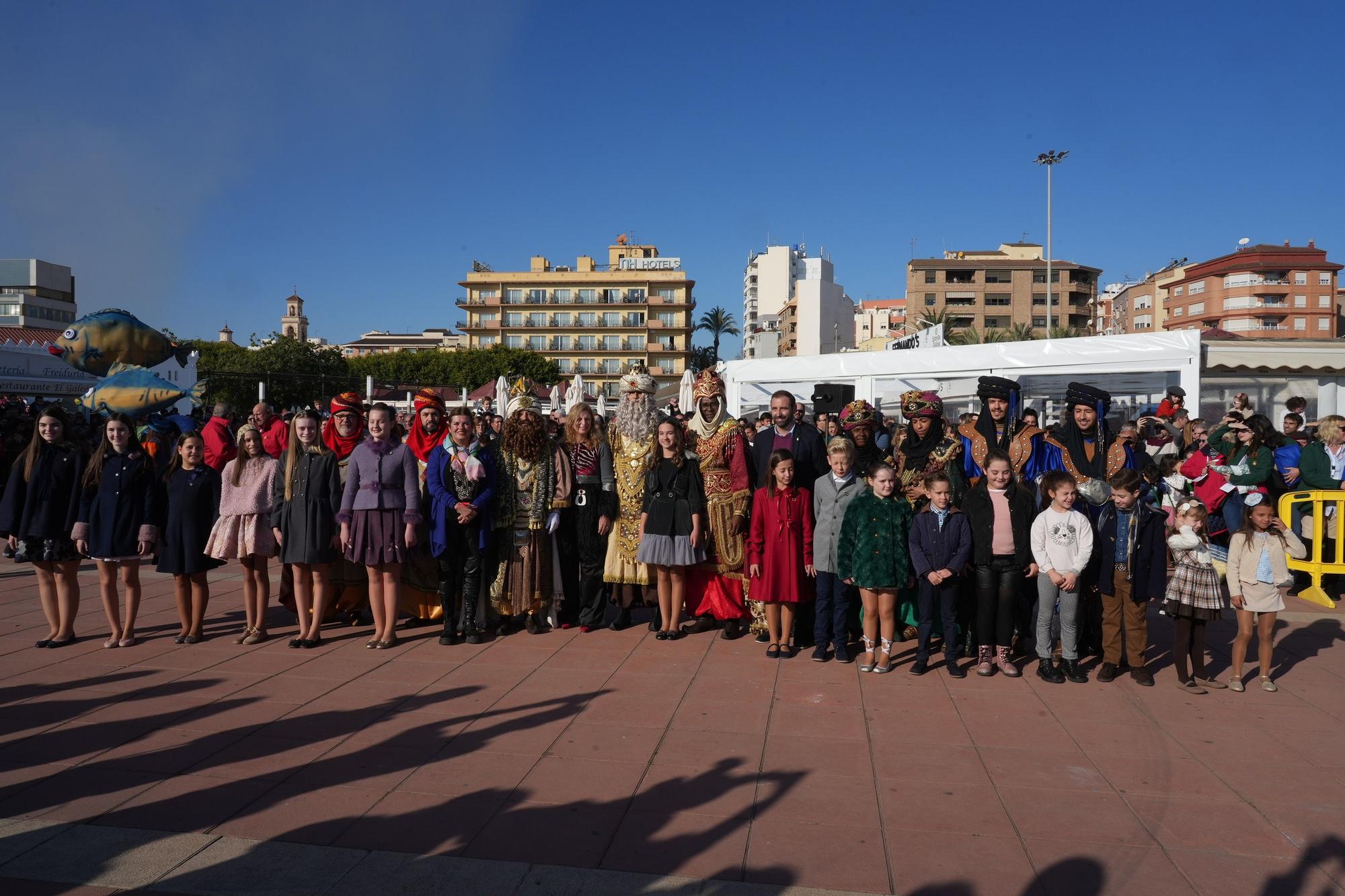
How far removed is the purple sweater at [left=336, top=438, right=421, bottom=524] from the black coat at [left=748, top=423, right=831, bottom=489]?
8.13 feet

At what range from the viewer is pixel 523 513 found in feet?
21.3

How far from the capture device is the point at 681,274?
269 feet

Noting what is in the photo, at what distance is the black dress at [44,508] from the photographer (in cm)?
604

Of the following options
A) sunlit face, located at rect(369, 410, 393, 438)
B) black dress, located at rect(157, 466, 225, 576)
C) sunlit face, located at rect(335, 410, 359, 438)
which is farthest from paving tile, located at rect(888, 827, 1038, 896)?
black dress, located at rect(157, 466, 225, 576)

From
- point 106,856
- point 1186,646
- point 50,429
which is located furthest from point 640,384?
point 106,856

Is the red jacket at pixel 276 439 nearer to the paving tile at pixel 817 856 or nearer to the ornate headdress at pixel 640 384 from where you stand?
the ornate headdress at pixel 640 384

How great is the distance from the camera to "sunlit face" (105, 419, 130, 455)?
6.09 meters

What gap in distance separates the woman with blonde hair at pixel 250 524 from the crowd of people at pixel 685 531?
2cm

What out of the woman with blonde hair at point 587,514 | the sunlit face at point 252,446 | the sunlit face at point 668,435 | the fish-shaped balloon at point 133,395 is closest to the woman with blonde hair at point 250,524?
the sunlit face at point 252,446

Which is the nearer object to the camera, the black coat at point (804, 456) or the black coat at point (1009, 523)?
the black coat at point (1009, 523)

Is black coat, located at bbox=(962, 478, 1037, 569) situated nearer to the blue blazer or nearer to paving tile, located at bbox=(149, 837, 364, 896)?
the blue blazer

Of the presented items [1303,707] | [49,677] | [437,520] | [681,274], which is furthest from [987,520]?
[681,274]

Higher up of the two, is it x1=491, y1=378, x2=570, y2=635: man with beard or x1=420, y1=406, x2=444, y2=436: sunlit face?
x1=420, y1=406, x2=444, y2=436: sunlit face

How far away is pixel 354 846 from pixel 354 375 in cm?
5805
